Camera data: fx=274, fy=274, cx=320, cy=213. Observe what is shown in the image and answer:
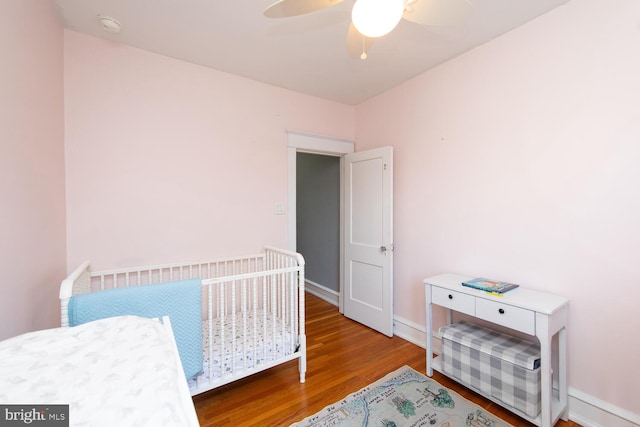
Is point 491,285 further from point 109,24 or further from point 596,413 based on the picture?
point 109,24

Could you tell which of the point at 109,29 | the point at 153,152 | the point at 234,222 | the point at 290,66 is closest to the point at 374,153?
the point at 290,66

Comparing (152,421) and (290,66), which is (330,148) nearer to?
(290,66)

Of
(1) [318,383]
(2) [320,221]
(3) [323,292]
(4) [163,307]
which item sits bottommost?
(1) [318,383]

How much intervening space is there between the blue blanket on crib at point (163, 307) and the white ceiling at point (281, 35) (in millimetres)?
1606

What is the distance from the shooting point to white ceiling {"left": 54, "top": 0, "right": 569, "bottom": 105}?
1615mm

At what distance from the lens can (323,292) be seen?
3736 mm

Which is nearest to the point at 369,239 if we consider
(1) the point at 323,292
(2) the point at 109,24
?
(1) the point at 323,292

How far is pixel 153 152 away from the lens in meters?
2.09

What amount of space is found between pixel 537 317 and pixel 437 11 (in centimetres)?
159

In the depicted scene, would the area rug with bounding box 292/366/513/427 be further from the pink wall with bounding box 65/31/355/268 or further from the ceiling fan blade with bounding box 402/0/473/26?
the ceiling fan blade with bounding box 402/0/473/26

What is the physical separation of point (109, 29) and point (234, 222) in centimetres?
155

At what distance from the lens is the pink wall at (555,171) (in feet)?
4.71

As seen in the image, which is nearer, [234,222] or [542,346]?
[542,346]

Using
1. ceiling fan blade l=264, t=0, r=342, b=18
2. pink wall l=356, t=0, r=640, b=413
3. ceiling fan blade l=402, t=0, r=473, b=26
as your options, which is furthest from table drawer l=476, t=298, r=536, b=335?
ceiling fan blade l=264, t=0, r=342, b=18
